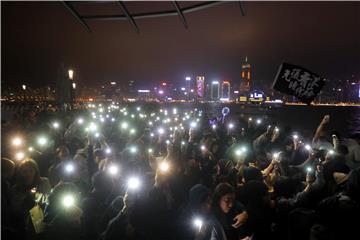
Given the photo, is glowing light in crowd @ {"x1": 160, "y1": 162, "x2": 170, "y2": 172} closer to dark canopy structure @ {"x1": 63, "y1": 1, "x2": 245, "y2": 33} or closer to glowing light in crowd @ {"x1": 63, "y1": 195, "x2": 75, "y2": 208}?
glowing light in crowd @ {"x1": 63, "y1": 195, "x2": 75, "y2": 208}

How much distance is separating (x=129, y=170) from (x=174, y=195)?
1.66m

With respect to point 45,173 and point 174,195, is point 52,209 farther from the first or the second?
point 45,173

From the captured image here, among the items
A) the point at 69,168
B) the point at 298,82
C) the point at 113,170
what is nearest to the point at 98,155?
the point at 69,168

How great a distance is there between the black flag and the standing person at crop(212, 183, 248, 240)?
2.83m

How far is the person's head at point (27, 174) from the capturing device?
21.4ft

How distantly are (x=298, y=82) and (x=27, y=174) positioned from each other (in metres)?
5.91

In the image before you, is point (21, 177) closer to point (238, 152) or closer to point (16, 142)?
point (16, 142)

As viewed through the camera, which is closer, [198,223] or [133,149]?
[198,223]

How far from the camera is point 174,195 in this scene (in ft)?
22.1

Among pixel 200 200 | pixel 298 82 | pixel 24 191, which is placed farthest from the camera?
pixel 298 82

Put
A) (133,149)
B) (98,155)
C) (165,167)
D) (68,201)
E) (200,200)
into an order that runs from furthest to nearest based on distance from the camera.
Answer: (133,149) → (98,155) → (165,167) → (68,201) → (200,200)

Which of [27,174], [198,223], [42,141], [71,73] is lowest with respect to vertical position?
[198,223]

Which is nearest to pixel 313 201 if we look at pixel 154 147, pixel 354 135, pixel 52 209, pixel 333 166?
pixel 333 166

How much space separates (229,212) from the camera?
517cm
